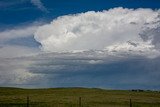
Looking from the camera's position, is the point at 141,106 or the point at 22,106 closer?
the point at 22,106

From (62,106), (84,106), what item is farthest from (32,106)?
(84,106)

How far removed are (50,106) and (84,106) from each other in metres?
5.64

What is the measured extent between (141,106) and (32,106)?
20.6 metres

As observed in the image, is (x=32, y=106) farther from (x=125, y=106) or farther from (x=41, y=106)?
(x=125, y=106)

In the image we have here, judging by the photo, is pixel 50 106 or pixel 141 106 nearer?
Result: pixel 50 106

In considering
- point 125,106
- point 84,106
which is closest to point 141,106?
point 125,106

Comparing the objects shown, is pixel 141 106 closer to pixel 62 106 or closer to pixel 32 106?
pixel 62 106

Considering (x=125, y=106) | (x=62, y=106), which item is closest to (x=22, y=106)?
(x=62, y=106)

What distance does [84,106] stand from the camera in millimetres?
53344

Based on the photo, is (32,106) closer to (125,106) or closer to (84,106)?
(84,106)

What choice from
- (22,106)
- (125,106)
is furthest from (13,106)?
(125,106)

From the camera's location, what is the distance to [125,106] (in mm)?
58531

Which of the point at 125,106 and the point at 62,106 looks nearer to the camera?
the point at 62,106

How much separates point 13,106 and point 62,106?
7675 millimetres
